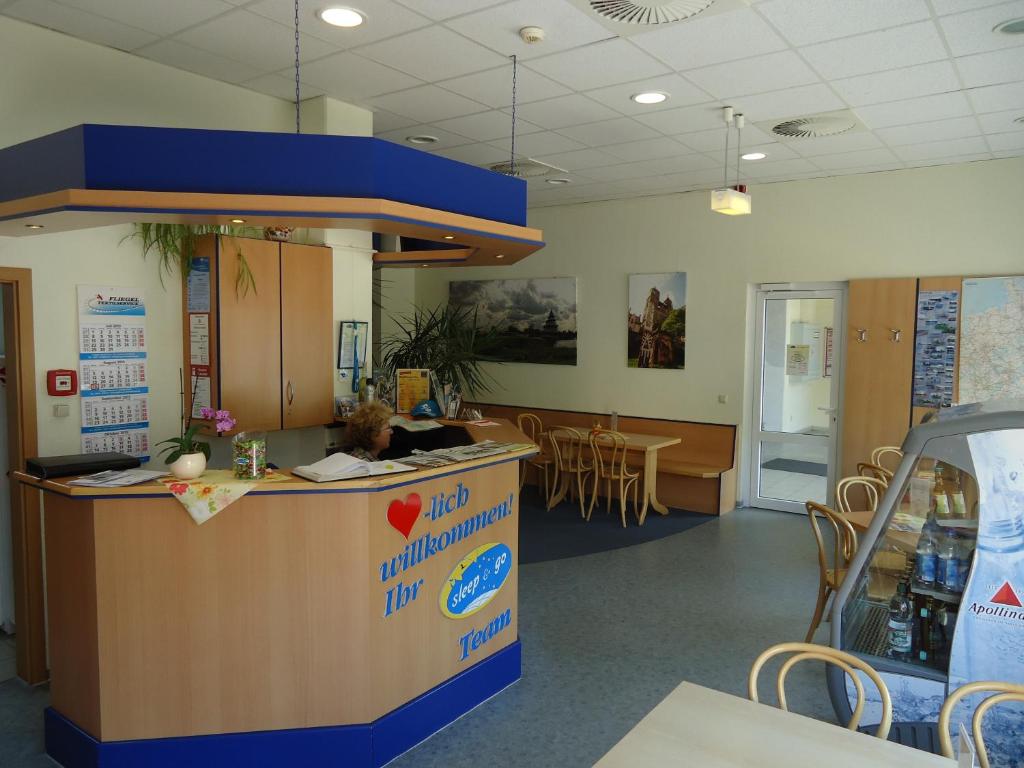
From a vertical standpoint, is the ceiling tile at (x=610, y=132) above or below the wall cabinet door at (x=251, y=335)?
above

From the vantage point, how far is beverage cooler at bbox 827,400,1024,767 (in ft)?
8.70

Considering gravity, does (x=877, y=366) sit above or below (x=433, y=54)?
below

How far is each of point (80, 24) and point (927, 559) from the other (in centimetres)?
482

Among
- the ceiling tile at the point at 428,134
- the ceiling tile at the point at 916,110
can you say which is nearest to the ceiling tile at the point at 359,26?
the ceiling tile at the point at 428,134

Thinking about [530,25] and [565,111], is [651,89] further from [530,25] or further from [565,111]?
[530,25]

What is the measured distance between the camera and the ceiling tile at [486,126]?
544cm

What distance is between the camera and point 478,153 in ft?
21.6

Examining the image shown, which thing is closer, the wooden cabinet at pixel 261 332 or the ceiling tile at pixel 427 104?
the wooden cabinet at pixel 261 332

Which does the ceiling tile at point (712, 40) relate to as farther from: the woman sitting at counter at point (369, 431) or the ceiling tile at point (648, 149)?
the woman sitting at counter at point (369, 431)

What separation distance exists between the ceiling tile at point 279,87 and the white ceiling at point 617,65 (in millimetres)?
20

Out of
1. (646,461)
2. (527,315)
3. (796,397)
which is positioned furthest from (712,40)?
(527,315)

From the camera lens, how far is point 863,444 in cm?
699

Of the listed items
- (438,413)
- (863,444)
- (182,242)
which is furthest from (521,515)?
(182,242)

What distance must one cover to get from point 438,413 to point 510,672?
7.76 ft
